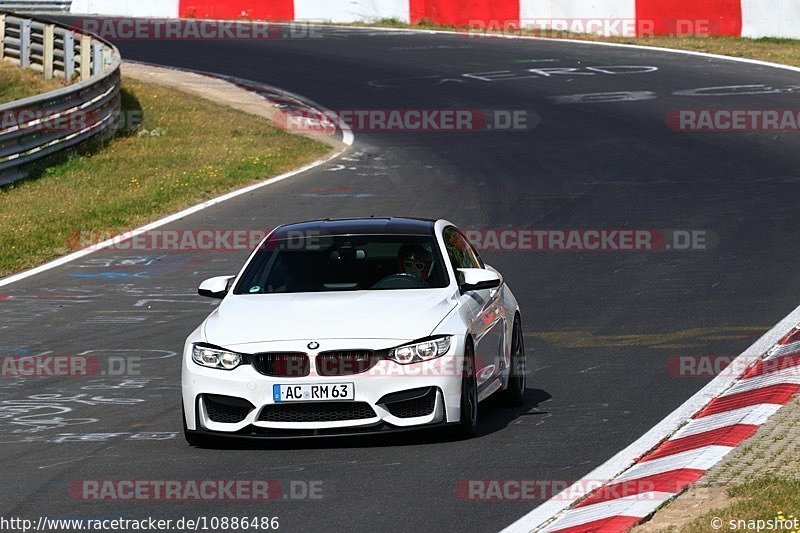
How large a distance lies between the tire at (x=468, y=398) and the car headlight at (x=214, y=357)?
133cm

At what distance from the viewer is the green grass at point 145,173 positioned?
18.8 metres

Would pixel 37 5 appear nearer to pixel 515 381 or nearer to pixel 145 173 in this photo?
pixel 145 173

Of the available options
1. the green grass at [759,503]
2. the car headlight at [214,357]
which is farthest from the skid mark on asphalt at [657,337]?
the green grass at [759,503]

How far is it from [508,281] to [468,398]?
623 cm

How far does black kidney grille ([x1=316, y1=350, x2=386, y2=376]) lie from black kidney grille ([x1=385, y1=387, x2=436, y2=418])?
0.95 feet

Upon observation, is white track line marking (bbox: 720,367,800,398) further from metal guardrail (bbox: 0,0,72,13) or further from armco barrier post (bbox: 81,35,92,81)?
metal guardrail (bbox: 0,0,72,13)

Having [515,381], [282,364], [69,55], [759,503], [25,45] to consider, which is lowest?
[515,381]

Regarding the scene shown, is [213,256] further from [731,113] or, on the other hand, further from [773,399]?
[731,113]

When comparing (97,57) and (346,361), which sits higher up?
(97,57)

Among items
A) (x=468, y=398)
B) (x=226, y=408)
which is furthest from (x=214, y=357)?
(x=468, y=398)

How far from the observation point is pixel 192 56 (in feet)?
117

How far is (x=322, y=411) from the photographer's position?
8867mm

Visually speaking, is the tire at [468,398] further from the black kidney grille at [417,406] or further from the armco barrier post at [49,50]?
the armco barrier post at [49,50]

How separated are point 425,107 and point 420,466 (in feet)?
64.8
